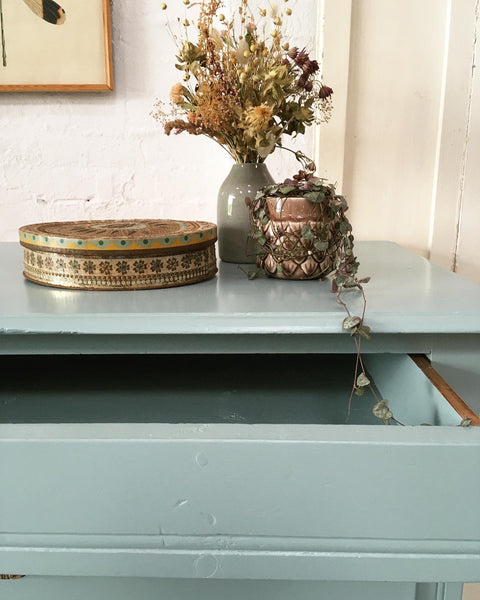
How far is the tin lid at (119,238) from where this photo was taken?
0.71m

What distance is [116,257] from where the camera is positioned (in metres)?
0.73

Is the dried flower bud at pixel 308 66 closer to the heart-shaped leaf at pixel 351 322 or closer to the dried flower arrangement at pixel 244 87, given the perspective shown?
the dried flower arrangement at pixel 244 87

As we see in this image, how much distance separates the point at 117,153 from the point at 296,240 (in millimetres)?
736

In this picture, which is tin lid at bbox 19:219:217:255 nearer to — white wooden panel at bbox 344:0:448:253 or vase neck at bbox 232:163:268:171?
vase neck at bbox 232:163:268:171

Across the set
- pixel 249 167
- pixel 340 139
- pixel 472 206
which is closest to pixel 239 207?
pixel 249 167

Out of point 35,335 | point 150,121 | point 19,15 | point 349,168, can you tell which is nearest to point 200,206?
point 150,121

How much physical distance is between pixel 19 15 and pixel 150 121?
0.38 metres

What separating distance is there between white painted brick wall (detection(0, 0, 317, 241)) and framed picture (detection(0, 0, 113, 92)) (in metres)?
0.03

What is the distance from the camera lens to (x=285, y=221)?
769 millimetres

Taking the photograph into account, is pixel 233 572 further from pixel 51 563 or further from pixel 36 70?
pixel 36 70

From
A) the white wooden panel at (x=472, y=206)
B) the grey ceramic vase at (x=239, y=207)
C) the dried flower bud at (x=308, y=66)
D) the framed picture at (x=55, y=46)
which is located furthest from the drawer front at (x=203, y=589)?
the framed picture at (x=55, y=46)

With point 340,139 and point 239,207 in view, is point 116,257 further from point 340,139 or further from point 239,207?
point 340,139

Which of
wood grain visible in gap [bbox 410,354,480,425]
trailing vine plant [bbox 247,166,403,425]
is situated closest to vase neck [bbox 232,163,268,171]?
trailing vine plant [bbox 247,166,403,425]

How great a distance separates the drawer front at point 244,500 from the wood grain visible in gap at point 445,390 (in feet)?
0.12
